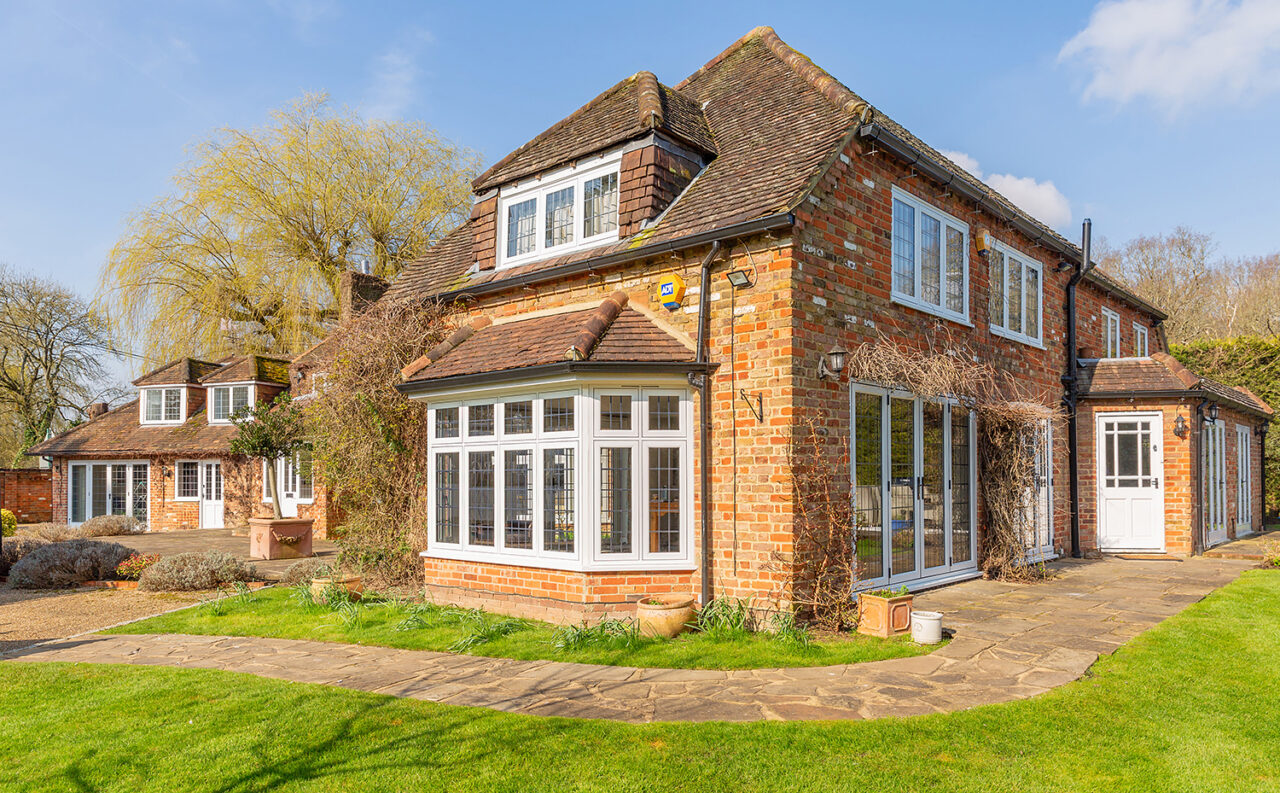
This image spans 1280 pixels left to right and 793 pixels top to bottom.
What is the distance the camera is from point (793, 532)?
8078 mm

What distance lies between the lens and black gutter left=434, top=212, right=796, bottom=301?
26.9ft

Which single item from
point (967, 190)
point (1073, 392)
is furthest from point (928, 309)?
point (1073, 392)

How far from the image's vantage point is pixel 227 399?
1008 inches

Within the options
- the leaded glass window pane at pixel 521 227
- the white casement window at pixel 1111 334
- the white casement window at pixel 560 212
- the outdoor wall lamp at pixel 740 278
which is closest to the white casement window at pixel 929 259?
the outdoor wall lamp at pixel 740 278

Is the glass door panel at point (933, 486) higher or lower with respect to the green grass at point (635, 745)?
higher

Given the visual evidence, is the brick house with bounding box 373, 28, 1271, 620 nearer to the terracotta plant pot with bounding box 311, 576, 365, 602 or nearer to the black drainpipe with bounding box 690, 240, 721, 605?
the black drainpipe with bounding box 690, 240, 721, 605

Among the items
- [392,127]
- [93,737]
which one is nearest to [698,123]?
[93,737]

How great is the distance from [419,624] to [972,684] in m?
6.08

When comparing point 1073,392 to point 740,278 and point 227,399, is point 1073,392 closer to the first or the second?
point 740,278

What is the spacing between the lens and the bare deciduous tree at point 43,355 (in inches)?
1310

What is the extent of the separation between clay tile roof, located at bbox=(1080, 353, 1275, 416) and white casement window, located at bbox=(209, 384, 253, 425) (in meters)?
23.6

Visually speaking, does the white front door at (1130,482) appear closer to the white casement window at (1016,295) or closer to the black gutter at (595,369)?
the white casement window at (1016,295)

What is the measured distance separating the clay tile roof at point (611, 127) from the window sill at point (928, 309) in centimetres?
339

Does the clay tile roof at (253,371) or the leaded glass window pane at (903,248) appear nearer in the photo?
the leaded glass window pane at (903,248)
